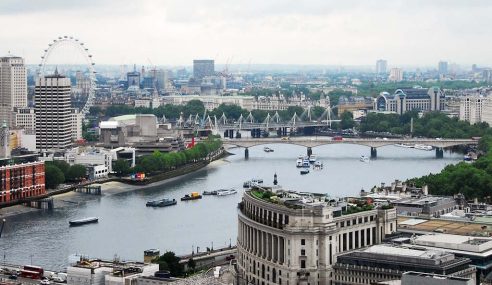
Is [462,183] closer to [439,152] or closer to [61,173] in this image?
[61,173]

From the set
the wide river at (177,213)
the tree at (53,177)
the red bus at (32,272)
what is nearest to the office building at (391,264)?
the red bus at (32,272)

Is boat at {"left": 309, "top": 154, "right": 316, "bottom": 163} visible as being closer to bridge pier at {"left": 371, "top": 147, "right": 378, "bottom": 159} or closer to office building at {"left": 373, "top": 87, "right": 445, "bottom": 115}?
bridge pier at {"left": 371, "top": 147, "right": 378, "bottom": 159}

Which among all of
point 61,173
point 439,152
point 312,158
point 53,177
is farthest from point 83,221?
point 439,152

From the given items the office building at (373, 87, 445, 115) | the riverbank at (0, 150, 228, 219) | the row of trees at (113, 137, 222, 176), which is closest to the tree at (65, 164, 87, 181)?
the riverbank at (0, 150, 228, 219)

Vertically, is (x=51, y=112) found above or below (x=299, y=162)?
above

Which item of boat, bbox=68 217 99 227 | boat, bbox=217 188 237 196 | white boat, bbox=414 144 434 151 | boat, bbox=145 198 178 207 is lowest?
boat, bbox=68 217 99 227

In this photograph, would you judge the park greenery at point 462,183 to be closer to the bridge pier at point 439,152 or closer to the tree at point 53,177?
the tree at point 53,177

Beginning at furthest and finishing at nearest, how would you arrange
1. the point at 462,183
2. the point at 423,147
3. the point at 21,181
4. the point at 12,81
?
the point at 12,81 → the point at 423,147 → the point at 21,181 → the point at 462,183
